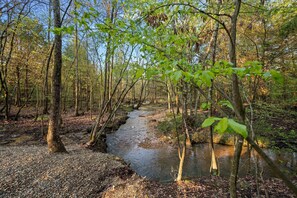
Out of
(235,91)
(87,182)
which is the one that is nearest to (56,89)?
(87,182)

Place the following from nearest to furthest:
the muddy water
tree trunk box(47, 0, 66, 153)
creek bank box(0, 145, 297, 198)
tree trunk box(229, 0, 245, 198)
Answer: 1. tree trunk box(229, 0, 245, 198)
2. creek bank box(0, 145, 297, 198)
3. tree trunk box(47, 0, 66, 153)
4. the muddy water

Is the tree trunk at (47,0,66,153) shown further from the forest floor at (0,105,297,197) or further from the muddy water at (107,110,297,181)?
the muddy water at (107,110,297,181)

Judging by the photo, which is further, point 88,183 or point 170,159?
point 170,159

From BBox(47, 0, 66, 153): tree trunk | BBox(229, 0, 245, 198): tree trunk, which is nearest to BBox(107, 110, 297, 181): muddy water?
BBox(47, 0, 66, 153): tree trunk

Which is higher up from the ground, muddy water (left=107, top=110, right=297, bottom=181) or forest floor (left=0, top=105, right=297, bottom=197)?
forest floor (left=0, top=105, right=297, bottom=197)

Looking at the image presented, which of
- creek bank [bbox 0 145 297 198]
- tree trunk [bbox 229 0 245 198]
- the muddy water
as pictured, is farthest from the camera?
the muddy water

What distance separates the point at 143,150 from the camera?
25.2 ft

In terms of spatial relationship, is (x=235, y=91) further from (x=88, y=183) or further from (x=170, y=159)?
(x=170, y=159)

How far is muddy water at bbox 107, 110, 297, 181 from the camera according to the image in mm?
5340

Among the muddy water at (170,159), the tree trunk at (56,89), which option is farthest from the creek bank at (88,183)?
the muddy water at (170,159)

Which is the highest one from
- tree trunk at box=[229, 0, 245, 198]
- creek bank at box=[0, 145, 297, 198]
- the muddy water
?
tree trunk at box=[229, 0, 245, 198]

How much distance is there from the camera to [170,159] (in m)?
6.56

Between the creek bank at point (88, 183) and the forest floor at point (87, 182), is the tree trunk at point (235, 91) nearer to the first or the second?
the forest floor at point (87, 182)

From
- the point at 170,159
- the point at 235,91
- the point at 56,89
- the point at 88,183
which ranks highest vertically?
the point at 56,89
